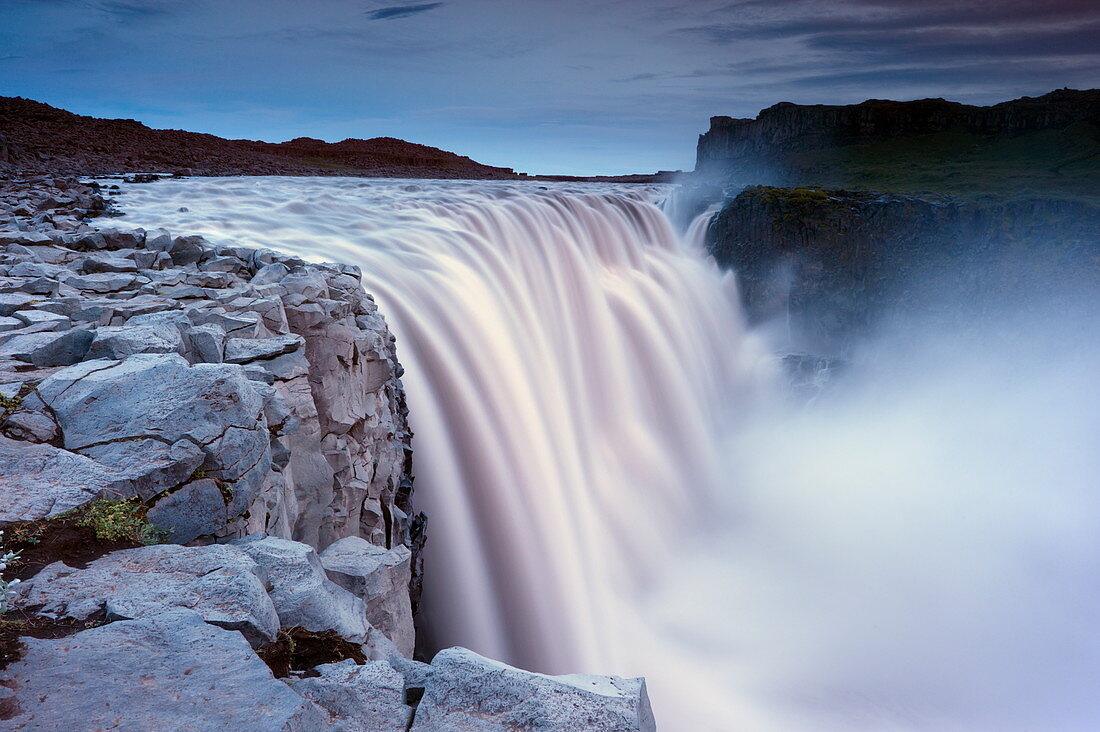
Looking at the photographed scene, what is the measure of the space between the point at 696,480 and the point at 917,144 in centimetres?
3118

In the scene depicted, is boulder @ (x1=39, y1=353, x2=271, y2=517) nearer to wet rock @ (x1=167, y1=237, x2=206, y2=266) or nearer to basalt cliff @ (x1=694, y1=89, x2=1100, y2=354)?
wet rock @ (x1=167, y1=237, x2=206, y2=266)

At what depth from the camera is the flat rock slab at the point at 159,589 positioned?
3.06 meters

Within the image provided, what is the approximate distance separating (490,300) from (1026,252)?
16.6m

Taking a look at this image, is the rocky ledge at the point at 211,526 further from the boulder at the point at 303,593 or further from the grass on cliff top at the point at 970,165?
the grass on cliff top at the point at 970,165

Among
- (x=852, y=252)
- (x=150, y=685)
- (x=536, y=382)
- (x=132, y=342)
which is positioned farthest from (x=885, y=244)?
(x=150, y=685)

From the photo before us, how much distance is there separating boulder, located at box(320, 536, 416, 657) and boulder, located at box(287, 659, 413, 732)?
1.48 meters

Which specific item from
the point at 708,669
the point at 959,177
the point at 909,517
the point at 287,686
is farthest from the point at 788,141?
the point at 287,686

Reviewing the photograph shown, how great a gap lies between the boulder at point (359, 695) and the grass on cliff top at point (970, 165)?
78.3ft

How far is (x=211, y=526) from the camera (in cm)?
406

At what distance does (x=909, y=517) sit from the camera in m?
14.9

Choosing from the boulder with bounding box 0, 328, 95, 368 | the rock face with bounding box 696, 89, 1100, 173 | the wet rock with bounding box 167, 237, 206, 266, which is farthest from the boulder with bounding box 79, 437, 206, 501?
the rock face with bounding box 696, 89, 1100, 173

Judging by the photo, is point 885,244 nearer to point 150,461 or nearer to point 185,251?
point 185,251

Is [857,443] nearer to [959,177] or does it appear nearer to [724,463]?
[724,463]

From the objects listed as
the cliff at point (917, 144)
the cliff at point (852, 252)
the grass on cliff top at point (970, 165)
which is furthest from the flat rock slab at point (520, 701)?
the cliff at point (917, 144)
